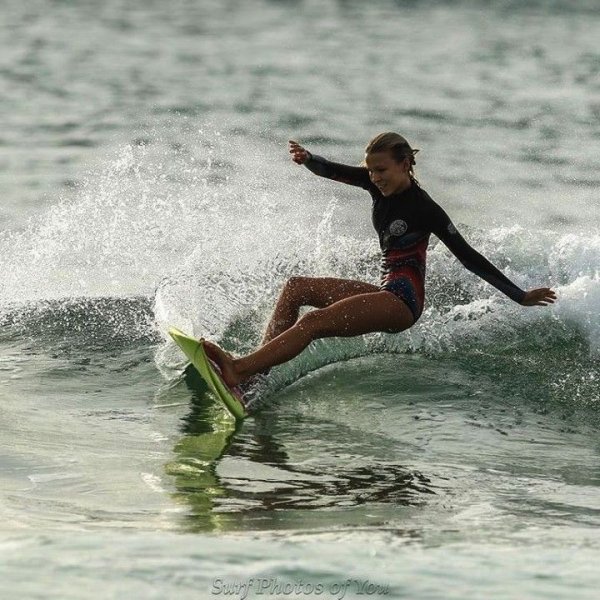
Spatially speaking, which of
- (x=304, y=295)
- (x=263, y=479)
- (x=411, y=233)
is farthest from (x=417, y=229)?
(x=263, y=479)

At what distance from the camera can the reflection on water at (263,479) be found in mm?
6320

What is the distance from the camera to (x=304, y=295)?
321 inches

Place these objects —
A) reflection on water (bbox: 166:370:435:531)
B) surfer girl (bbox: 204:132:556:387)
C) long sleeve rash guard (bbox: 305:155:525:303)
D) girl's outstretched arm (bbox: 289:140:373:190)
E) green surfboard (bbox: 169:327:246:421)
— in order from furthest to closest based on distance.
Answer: girl's outstretched arm (bbox: 289:140:373:190)
long sleeve rash guard (bbox: 305:155:525:303)
surfer girl (bbox: 204:132:556:387)
green surfboard (bbox: 169:327:246:421)
reflection on water (bbox: 166:370:435:531)

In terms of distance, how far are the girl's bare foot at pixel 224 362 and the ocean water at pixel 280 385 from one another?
344 millimetres

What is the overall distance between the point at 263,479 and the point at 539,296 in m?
2.04

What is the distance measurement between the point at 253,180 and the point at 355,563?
11012 millimetres

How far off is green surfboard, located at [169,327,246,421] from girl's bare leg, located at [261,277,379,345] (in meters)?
0.51

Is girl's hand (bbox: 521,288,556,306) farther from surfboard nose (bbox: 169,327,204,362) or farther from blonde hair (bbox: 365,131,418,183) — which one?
surfboard nose (bbox: 169,327,204,362)

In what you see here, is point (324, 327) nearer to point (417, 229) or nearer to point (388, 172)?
point (417, 229)

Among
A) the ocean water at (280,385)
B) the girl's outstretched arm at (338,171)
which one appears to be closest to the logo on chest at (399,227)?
the girl's outstretched arm at (338,171)

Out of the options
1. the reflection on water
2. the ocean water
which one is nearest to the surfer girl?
the reflection on water

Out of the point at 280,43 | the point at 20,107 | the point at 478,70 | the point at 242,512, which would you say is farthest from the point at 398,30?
the point at 242,512

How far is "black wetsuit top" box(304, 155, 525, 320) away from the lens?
792 centimetres

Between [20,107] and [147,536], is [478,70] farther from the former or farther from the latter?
[147,536]
